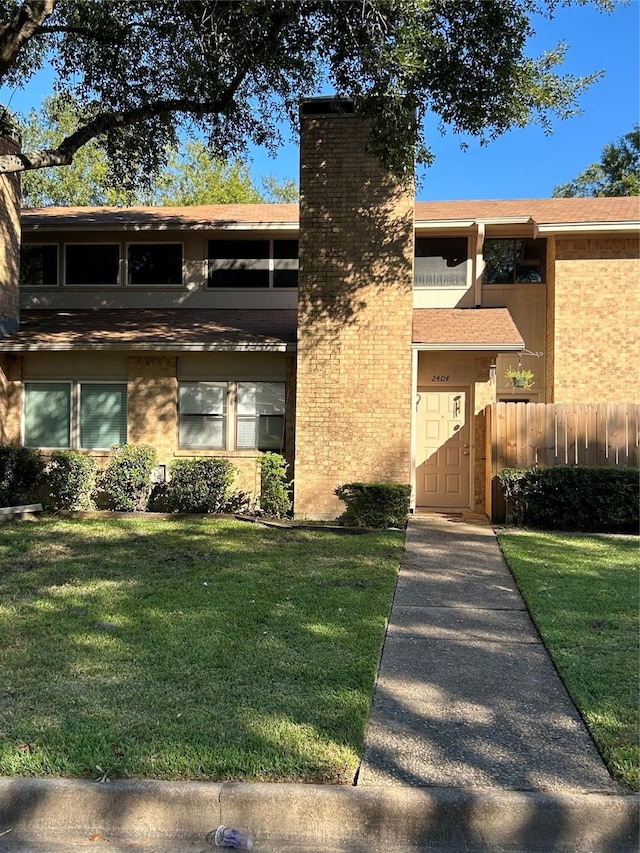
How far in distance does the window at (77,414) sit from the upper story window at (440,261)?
6.86 m

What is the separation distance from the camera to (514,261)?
15234mm

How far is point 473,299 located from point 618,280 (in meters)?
3.20

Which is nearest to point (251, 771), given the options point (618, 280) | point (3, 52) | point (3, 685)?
point (3, 685)

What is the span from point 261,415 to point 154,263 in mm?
5216

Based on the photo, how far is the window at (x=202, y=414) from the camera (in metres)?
12.4

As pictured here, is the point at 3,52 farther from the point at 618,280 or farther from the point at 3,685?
the point at 618,280

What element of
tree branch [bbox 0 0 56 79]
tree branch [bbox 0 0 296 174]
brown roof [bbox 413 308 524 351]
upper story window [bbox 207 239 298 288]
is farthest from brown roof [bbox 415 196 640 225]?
tree branch [bbox 0 0 56 79]

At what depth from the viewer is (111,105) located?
12.3m

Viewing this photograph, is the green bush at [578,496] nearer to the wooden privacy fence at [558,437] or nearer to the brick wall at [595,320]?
the wooden privacy fence at [558,437]

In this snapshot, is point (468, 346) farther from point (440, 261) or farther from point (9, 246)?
point (9, 246)

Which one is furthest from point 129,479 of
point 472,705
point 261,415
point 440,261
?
point 472,705

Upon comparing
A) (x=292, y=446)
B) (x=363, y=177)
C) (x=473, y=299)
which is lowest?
(x=292, y=446)

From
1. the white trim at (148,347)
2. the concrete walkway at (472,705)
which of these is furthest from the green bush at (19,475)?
the concrete walkway at (472,705)

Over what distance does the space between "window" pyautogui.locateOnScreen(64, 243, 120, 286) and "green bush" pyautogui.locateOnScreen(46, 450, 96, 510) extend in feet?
16.8
